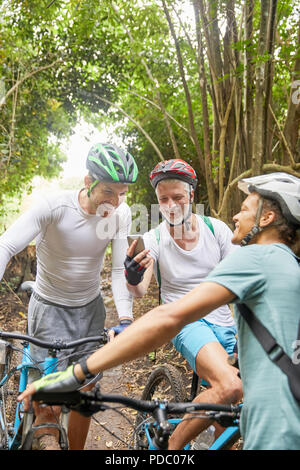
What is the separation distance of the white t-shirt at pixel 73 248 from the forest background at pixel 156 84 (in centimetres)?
191

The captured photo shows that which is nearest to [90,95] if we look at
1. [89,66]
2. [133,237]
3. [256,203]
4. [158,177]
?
[89,66]

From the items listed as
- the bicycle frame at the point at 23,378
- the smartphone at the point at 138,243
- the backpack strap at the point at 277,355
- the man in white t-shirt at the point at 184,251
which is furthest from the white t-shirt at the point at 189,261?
the backpack strap at the point at 277,355

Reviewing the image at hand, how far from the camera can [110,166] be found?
2559 mm

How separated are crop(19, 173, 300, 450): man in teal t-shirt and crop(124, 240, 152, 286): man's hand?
929mm

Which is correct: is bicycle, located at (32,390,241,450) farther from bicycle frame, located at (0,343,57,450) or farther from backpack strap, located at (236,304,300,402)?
bicycle frame, located at (0,343,57,450)

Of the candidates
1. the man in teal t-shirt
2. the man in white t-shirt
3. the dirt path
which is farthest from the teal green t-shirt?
the man in white t-shirt

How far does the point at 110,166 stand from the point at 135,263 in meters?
→ 0.66

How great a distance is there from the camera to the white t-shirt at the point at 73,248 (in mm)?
2695

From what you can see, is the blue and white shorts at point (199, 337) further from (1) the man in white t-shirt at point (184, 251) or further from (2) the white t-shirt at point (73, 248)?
(2) the white t-shirt at point (73, 248)

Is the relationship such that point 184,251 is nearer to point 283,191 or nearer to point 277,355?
point 283,191

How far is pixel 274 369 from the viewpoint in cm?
132

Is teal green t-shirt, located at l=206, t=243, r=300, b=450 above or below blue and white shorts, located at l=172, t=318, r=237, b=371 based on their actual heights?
above

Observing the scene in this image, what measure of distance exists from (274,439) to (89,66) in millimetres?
8752

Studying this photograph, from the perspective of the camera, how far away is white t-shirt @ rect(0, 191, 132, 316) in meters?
2.70
